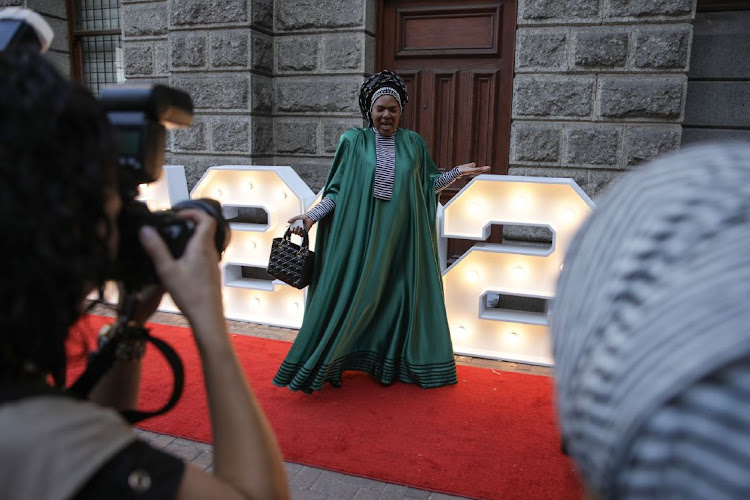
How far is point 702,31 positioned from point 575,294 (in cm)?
554

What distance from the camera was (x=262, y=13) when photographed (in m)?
5.53

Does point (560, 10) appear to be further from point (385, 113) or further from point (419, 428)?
point (419, 428)

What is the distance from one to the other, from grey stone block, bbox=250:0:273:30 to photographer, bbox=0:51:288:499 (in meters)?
5.04

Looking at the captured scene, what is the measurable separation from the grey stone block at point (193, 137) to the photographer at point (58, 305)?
518 centimetres

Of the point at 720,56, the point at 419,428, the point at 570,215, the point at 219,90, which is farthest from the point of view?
the point at 219,90

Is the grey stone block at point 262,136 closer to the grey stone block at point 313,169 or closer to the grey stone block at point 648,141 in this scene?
the grey stone block at point 313,169

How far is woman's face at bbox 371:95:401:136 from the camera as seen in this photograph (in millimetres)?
3471

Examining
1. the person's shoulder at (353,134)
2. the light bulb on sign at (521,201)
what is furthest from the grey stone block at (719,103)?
the person's shoulder at (353,134)

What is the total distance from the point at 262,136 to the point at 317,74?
77 centimetres

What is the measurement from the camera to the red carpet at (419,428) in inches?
104

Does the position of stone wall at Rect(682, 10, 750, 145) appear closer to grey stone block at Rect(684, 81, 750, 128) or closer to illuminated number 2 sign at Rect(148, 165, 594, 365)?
grey stone block at Rect(684, 81, 750, 128)

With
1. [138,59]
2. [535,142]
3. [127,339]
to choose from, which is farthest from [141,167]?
[138,59]

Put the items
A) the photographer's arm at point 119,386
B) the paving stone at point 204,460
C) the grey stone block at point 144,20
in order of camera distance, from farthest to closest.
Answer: the grey stone block at point 144,20
the paving stone at point 204,460
the photographer's arm at point 119,386

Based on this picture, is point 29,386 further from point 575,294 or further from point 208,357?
point 575,294
